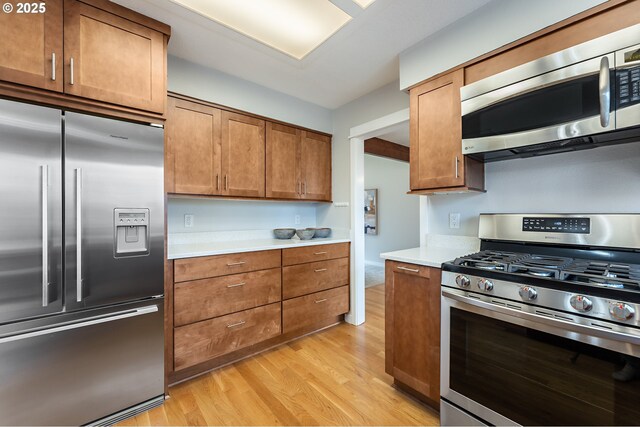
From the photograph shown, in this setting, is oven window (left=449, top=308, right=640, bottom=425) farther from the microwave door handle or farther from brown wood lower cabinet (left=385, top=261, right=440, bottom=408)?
the microwave door handle

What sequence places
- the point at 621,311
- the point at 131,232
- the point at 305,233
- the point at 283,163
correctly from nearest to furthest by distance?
the point at 621,311
the point at 131,232
the point at 283,163
the point at 305,233

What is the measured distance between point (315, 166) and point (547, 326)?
2.57m

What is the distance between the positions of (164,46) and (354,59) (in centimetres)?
146

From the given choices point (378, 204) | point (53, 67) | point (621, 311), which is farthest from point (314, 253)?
point (378, 204)

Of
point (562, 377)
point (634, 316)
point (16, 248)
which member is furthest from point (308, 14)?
point (562, 377)

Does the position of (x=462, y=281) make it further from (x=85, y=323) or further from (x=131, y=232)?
(x=85, y=323)

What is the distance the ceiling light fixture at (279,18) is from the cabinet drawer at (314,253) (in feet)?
5.89

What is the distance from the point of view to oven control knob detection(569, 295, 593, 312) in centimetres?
103

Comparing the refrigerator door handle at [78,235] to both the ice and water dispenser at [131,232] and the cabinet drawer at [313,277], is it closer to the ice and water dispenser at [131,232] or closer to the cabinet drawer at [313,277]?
the ice and water dispenser at [131,232]

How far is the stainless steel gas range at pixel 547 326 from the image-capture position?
998 mm

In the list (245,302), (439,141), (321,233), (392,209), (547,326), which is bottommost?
(245,302)

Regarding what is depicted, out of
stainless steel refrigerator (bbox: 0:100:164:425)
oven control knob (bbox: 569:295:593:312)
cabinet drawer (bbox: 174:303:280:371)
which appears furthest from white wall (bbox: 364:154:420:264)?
stainless steel refrigerator (bbox: 0:100:164:425)

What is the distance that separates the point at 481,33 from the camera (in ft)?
5.59

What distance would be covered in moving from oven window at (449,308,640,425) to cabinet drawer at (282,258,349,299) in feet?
4.90
